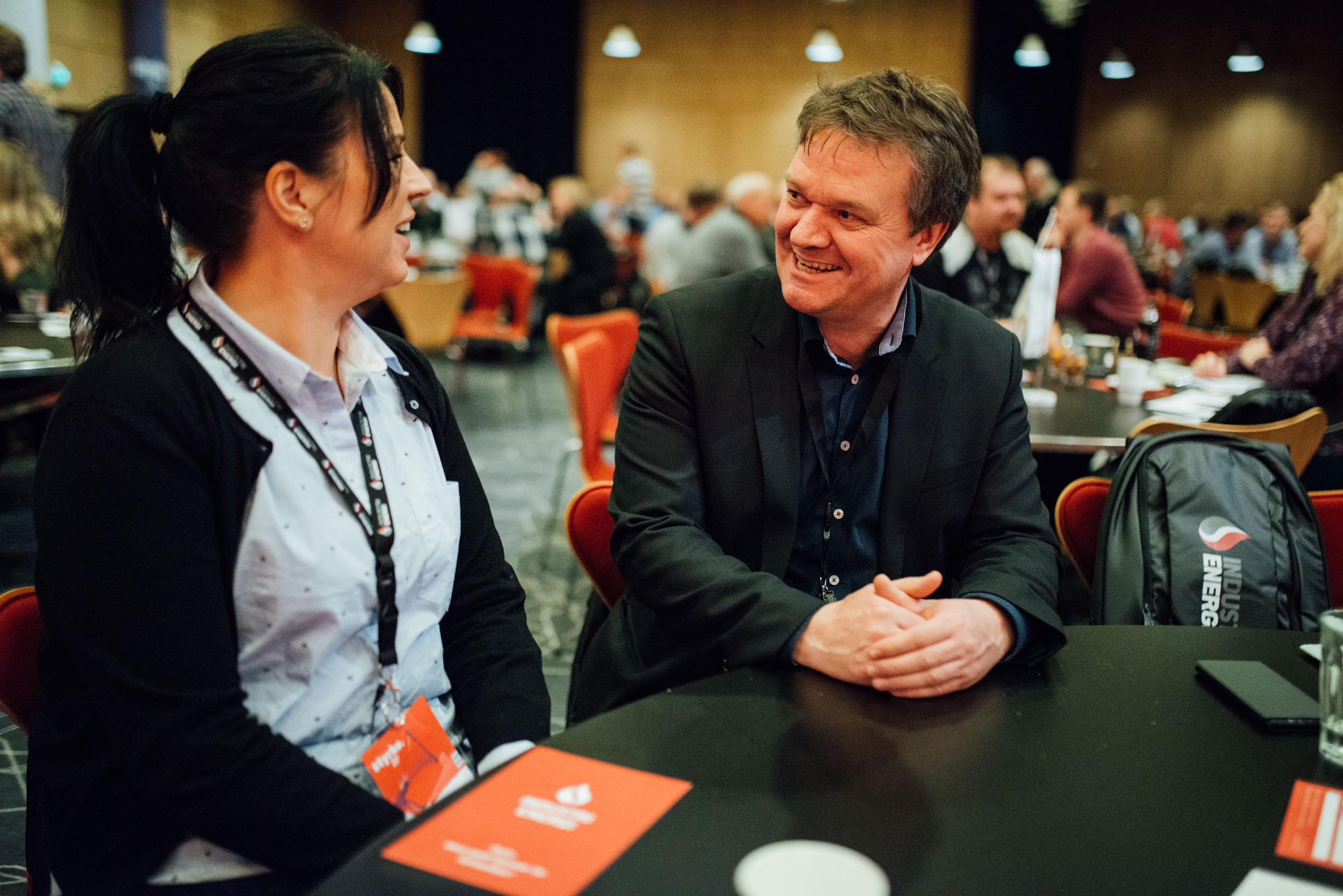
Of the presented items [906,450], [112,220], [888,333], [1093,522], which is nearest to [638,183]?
[1093,522]

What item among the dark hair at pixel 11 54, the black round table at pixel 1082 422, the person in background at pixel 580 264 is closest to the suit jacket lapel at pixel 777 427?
the black round table at pixel 1082 422

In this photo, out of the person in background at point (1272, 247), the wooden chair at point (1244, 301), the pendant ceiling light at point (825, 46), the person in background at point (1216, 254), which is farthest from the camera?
the pendant ceiling light at point (825, 46)

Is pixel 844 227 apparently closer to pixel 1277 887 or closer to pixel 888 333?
pixel 888 333

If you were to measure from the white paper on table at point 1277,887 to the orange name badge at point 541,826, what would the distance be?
1.56 ft

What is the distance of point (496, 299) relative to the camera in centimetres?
764

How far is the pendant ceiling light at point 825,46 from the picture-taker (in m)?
13.3

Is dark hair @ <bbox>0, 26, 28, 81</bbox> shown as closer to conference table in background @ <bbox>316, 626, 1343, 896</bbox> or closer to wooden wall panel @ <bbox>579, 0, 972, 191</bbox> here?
conference table in background @ <bbox>316, 626, 1343, 896</bbox>

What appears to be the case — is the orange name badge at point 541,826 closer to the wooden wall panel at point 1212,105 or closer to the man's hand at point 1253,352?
the man's hand at point 1253,352

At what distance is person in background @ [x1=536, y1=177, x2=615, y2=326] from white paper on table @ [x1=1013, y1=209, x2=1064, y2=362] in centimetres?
542

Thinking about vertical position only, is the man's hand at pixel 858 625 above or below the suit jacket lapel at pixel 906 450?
below

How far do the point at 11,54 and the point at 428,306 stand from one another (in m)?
2.61

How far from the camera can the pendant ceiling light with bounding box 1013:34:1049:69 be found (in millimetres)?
13742

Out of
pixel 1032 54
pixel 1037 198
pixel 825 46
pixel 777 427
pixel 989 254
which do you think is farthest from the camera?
pixel 1032 54

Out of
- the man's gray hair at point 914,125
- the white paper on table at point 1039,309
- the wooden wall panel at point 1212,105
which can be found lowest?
the white paper on table at point 1039,309
